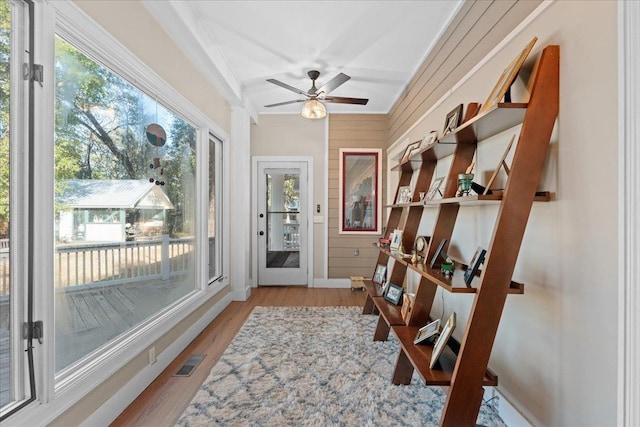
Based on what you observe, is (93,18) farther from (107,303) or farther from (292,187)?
(292,187)

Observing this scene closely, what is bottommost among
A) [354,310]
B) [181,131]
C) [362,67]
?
[354,310]

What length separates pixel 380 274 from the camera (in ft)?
10.8

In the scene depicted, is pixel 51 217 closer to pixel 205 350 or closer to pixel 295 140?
pixel 205 350

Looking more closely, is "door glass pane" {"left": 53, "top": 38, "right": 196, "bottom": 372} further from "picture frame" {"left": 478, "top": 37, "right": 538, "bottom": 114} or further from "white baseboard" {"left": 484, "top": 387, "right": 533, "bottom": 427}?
"white baseboard" {"left": 484, "top": 387, "right": 533, "bottom": 427}

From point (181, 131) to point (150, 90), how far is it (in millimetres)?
620

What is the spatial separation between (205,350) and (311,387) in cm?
112

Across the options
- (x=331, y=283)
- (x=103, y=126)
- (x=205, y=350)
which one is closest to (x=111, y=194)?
(x=103, y=126)

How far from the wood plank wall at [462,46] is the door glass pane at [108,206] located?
7.77ft

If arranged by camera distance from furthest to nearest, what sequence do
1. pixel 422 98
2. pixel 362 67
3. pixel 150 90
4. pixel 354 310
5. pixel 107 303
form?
pixel 354 310 → pixel 362 67 → pixel 422 98 → pixel 150 90 → pixel 107 303

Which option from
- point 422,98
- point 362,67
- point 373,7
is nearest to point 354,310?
point 422,98

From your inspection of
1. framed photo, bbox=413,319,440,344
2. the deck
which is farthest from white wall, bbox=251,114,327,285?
framed photo, bbox=413,319,440,344

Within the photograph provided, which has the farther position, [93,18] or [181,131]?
[181,131]

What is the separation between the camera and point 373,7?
2.32 meters

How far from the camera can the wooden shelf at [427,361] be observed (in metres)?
1.43
